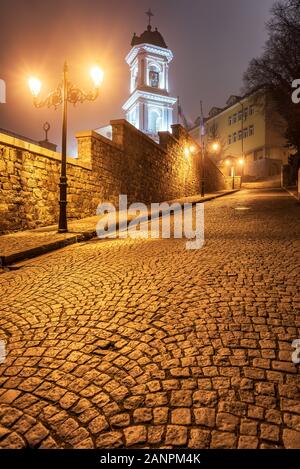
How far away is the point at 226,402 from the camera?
1.67m

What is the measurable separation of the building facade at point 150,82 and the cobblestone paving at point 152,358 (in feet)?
161

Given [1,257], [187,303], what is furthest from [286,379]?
[1,257]

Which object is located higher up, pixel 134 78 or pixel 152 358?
pixel 134 78

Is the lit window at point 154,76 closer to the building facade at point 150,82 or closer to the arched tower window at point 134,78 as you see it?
the building facade at point 150,82

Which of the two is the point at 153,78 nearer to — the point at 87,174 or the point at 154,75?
the point at 154,75

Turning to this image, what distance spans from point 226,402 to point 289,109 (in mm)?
34287

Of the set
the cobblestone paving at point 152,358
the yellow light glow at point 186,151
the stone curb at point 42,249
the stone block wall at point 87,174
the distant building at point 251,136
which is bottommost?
the cobblestone paving at point 152,358

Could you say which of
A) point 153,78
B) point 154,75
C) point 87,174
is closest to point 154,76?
point 154,75

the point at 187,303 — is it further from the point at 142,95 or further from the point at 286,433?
the point at 142,95

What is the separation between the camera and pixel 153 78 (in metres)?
51.6

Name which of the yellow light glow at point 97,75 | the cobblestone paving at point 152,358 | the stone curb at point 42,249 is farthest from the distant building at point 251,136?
the cobblestone paving at point 152,358

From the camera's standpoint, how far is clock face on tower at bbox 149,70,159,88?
51.2 m

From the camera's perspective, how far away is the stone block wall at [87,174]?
7660 millimetres

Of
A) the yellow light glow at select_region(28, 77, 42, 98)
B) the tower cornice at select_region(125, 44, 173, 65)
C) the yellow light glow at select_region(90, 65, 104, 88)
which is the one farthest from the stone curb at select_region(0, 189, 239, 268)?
the tower cornice at select_region(125, 44, 173, 65)
